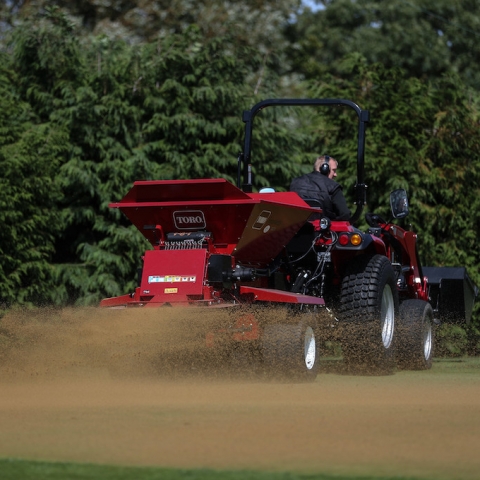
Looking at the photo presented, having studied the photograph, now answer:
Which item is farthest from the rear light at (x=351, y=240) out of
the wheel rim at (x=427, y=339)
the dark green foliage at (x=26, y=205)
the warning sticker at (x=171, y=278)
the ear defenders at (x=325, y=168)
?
Result: the dark green foliage at (x=26, y=205)

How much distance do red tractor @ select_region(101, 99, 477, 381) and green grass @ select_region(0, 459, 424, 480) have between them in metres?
3.42

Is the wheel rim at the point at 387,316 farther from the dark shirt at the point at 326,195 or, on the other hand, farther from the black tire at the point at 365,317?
the dark shirt at the point at 326,195

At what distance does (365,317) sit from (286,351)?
1260 mm

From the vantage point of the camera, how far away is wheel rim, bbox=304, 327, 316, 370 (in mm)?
8805

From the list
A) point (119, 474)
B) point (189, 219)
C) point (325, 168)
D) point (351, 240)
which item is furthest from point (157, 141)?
point (119, 474)

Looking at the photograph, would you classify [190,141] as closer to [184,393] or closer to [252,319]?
[252,319]

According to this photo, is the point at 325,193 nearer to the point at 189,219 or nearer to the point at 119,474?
the point at 189,219

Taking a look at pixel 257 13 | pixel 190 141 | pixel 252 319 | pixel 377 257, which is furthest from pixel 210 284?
pixel 257 13

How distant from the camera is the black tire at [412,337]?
34.0ft

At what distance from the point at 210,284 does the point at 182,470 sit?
3830 mm

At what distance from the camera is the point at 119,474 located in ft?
16.2

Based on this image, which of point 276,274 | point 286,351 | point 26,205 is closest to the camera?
point 286,351

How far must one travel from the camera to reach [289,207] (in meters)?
9.15

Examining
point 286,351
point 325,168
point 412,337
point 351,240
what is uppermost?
point 325,168
